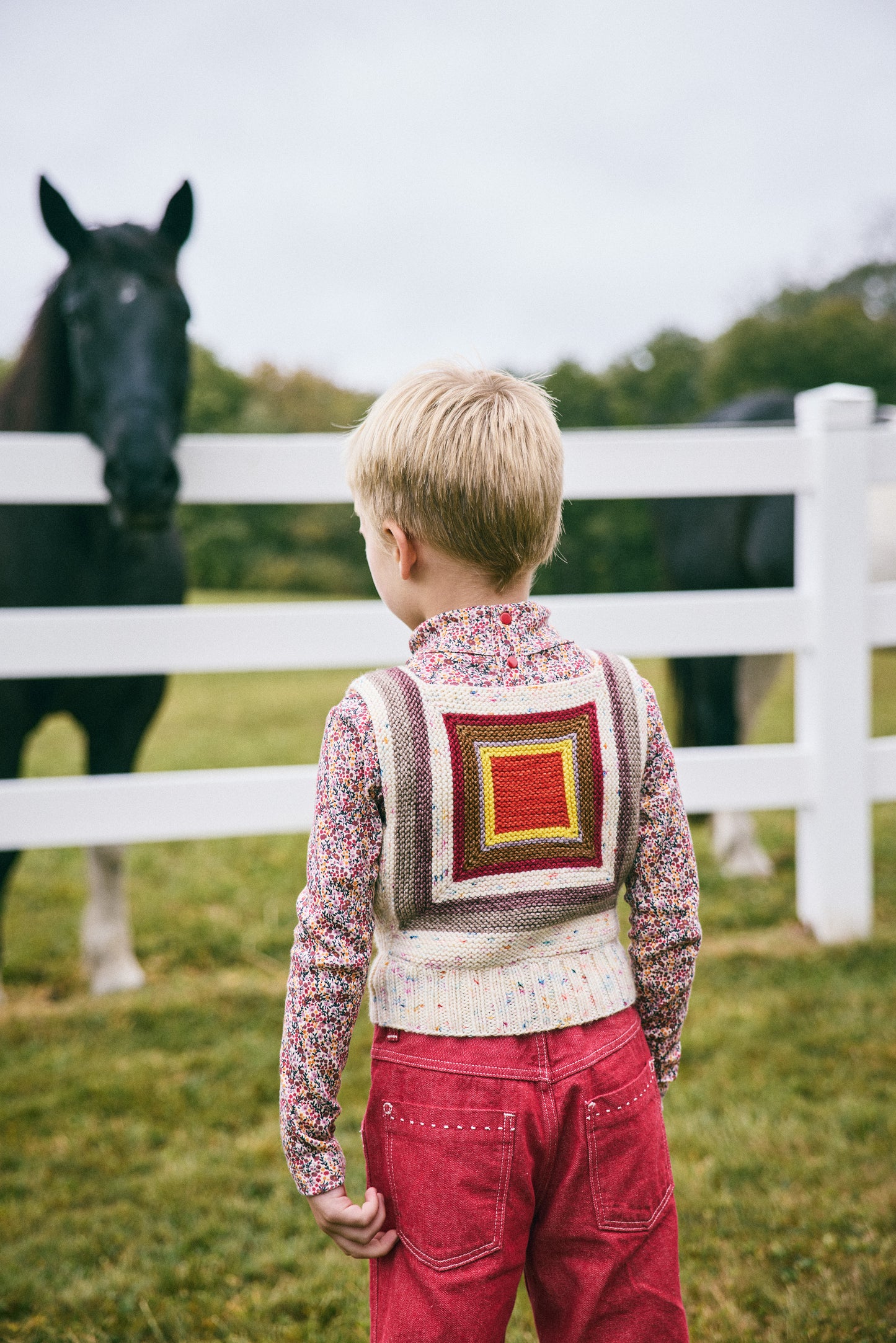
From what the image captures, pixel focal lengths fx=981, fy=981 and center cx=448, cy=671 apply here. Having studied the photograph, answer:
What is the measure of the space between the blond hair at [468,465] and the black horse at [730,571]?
11.5ft

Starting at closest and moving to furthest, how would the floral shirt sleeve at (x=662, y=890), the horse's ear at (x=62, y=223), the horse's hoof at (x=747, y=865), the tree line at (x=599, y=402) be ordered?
1. the floral shirt sleeve at (x=662, y=890)
2. the horse's ear at (x=62, y=223)
3. the horse's hoof at (x=747, y=865)
4. the tree line at (x=599, y=402)

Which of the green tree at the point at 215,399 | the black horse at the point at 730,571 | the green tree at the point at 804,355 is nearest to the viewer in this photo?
the black horse at the point at 730,571

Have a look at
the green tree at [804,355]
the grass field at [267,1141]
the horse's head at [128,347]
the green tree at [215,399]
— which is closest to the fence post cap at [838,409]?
the grass field at [267,1141]

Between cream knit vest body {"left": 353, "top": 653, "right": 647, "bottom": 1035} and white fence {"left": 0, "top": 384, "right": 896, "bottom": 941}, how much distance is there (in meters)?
1.91

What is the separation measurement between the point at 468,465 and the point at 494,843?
39 centimetres

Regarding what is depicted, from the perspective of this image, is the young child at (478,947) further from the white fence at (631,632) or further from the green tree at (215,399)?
the green tree at (215,399)

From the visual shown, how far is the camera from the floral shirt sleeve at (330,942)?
100 centimetres

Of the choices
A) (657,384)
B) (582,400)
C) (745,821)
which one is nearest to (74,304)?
(745,821)

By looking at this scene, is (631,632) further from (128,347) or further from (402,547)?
(402,547)

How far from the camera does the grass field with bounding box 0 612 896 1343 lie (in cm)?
170

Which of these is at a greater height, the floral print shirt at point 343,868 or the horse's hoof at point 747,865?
the floral print shirt at point 343,868

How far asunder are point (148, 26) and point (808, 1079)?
147ft

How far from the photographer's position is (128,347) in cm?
270

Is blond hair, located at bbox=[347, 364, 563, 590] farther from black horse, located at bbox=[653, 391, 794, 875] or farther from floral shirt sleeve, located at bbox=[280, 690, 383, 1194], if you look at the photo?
black horse, located at bbox=[653, 391, 794, 875]
